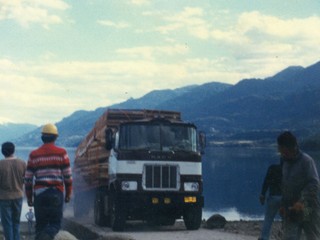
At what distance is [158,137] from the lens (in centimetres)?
1884

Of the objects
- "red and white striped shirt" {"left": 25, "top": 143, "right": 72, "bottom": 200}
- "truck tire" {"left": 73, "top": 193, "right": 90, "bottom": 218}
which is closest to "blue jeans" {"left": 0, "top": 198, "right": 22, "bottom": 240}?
"red and white striped shirt" {"left": 25, "top": 143, "right": 72, "bottom": 200}

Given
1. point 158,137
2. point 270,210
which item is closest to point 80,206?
point 158,137

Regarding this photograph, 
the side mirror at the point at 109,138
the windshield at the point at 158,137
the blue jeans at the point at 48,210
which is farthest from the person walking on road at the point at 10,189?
the side mirror at the point at 109,138

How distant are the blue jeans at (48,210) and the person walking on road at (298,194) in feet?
A: 11.6

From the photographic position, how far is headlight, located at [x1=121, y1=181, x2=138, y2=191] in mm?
18531

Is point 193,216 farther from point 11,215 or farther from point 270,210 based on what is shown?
point 11,215

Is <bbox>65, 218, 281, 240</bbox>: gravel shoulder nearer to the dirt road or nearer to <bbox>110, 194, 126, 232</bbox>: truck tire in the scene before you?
the dirt road

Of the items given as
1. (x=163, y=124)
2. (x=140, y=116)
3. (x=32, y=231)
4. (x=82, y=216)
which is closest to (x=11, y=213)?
(x=163, y=124)

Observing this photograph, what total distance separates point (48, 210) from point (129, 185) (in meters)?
9.03

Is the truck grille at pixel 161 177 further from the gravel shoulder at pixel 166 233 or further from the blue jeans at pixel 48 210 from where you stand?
the blue jeans at pixel 48 210

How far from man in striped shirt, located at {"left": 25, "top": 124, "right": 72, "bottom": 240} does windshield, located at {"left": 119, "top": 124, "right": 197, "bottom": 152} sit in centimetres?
872

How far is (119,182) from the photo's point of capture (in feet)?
60.6

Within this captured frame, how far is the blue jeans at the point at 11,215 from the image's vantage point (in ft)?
40.7

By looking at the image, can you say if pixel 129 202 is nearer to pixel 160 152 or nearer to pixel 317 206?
pixel 160 152
